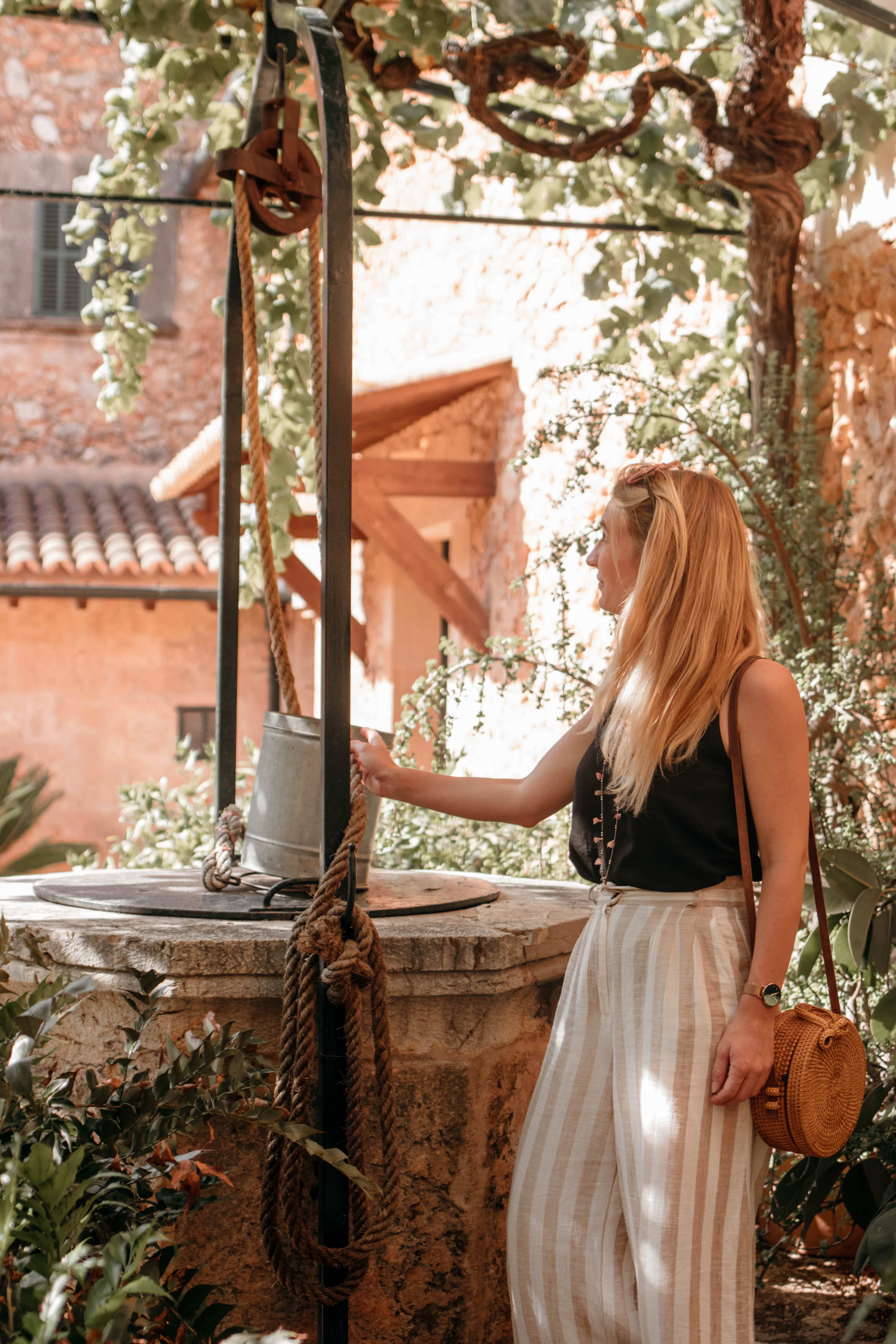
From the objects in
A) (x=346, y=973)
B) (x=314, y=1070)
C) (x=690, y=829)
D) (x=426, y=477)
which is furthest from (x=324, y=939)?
(x=426, y=477)

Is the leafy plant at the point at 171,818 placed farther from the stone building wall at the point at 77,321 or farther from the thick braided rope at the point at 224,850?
the stone building wall at the point at 77,321

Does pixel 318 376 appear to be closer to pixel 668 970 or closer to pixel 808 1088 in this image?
pixel 668 970

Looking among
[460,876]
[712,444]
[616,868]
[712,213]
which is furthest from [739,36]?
[616,868]

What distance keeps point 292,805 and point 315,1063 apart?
54 centimetres

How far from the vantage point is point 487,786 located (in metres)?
2.20

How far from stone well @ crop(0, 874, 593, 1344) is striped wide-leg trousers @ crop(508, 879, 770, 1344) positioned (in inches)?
8.1

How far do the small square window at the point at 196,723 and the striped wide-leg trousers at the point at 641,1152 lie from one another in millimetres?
8076

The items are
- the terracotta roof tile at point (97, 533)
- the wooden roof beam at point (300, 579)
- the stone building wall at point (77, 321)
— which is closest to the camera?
the wooden roof beam at point (300, 579)

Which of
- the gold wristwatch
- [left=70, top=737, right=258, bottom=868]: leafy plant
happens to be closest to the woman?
the gold wristwatch

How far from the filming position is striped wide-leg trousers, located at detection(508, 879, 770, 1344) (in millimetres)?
1705

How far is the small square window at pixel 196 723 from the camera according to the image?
9727mm

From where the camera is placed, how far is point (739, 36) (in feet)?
12.9

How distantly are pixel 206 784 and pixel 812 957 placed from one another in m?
3.50

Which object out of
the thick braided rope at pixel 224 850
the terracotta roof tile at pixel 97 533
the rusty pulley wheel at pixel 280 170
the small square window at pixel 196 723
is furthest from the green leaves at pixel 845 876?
the small square window at pixel 196 723
